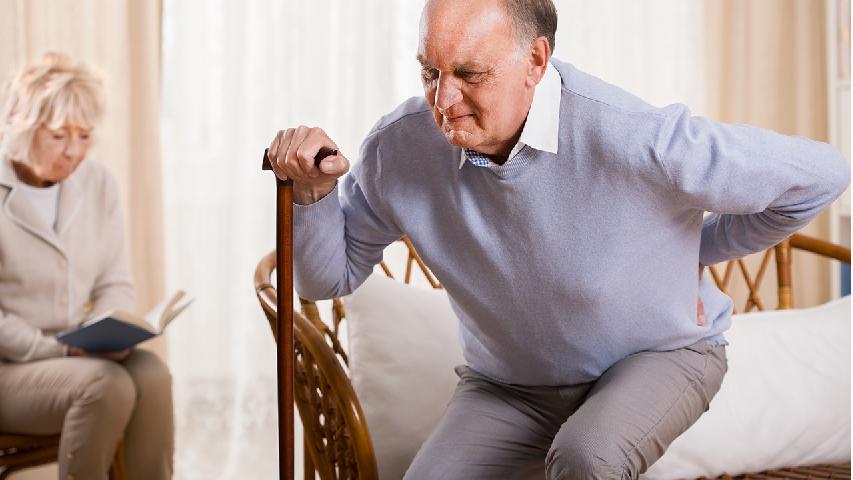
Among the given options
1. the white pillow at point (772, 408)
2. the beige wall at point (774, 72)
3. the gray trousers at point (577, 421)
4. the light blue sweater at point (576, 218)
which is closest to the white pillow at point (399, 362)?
the gray trousers at point (577, 421)

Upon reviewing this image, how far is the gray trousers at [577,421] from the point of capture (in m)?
1.49

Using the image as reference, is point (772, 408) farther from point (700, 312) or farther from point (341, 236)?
point (341, 236)

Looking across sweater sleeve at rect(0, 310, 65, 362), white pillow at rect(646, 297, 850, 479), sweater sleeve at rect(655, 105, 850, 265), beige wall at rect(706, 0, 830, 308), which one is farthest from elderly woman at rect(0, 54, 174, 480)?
beige wall at rect(706, 0, 830, 308)

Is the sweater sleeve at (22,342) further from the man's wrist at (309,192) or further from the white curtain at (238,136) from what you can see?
the man's wrist at (309,192)

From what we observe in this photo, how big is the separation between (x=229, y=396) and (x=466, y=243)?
78.5 inches

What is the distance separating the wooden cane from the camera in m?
1.43

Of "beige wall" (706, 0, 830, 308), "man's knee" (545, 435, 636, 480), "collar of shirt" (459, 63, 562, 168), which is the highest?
"beige wall" (706, 0, 830, 308)

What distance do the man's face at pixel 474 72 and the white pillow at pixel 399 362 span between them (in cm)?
71

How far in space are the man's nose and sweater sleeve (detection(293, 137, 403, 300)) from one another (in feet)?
0.77

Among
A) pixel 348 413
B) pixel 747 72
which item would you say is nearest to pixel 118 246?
pixel 348 413

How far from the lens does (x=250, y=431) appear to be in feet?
11.3

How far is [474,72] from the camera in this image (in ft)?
4.84

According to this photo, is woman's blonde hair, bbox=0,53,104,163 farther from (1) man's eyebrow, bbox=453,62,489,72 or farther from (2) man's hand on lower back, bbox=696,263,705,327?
(2) man's hand on lower back, bbox=696,263,705,327

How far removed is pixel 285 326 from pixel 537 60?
0.53 meters
